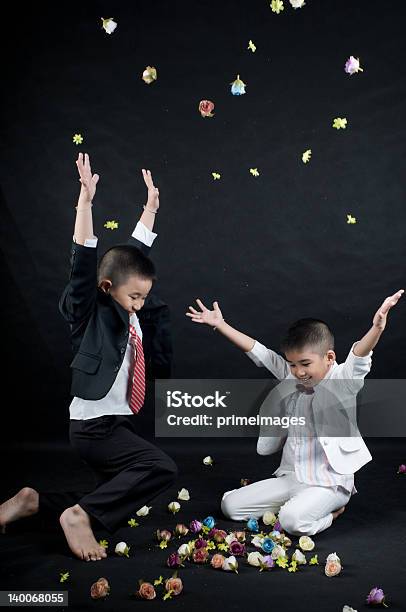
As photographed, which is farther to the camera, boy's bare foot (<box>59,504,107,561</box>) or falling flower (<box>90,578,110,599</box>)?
boy's bare foot (<box>59,504,107,561</box>)

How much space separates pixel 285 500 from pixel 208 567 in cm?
67

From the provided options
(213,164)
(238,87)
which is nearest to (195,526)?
(213,164)

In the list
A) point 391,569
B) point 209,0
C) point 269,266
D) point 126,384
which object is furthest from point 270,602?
point 209,0

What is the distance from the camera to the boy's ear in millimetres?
3703

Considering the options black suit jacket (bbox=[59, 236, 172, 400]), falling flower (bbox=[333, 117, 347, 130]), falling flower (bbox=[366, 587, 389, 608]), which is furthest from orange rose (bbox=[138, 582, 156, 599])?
falling flower (bbox=[333, 117, 347, 130])

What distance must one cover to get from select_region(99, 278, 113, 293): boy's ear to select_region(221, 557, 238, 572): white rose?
1.11 metres

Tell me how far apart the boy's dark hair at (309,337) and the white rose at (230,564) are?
94 centimetres

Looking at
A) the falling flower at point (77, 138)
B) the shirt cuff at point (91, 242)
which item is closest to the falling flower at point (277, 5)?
the falling flower at point (77, 138)

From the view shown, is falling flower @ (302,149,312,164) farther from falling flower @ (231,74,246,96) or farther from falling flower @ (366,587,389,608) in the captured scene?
falling flower @ (366,587,389,608)

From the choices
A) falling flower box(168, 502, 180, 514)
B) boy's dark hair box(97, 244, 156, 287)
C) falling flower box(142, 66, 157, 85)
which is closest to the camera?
boy's dark hair box(97, 244, 156, 287)

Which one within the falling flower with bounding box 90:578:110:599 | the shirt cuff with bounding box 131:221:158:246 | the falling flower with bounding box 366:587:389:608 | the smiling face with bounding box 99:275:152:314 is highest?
the shirt cuff with bounding box 131:221:158:246

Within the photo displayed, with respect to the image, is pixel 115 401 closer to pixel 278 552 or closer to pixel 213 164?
pixel 278 552

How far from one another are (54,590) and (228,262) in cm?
256

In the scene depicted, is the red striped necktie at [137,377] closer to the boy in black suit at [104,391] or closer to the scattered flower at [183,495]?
the boy in black suit at [104,391]
